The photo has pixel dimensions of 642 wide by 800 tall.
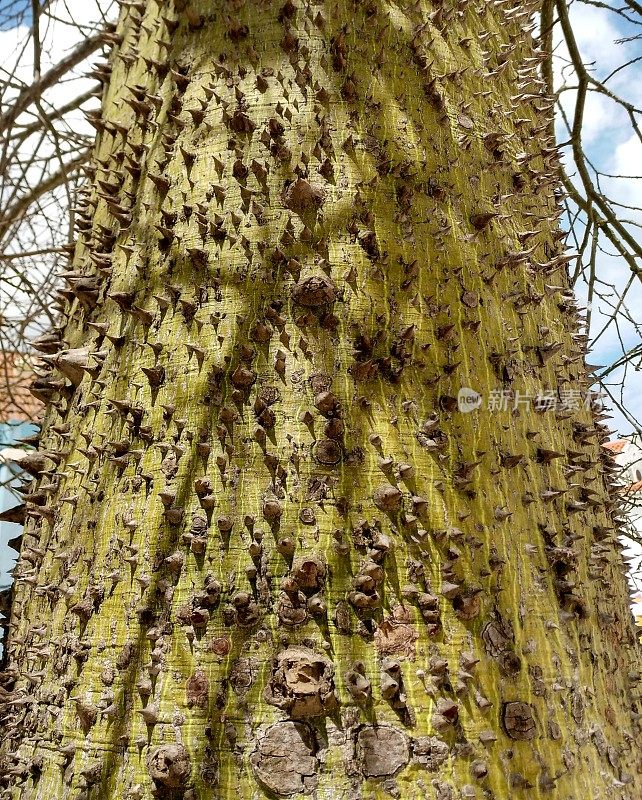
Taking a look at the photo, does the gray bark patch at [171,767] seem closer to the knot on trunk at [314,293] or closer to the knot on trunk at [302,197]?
the knot on trunk at [314,293]

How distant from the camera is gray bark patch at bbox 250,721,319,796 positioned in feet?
2.87

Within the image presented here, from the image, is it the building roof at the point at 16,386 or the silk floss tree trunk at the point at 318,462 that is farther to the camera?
the building roof at the point at 16,386

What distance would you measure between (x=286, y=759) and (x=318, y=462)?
0.40 m

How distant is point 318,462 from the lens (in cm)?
103

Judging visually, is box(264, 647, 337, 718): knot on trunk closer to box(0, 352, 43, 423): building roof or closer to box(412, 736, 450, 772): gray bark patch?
box(412, 736, 450, 772): gray bark patch

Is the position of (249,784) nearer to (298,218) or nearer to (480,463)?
(480,463)

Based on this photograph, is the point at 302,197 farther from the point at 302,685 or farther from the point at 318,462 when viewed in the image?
the point at 302,685

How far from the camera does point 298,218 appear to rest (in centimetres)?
117

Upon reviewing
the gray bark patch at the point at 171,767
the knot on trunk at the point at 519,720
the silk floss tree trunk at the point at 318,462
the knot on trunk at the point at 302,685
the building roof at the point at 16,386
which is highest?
the building roof at the point at 16,386

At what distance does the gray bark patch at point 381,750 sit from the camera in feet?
2.93

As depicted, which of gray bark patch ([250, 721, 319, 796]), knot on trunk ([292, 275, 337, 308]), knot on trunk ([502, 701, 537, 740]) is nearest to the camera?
gray bark patch ([250, 721, 319, 796])

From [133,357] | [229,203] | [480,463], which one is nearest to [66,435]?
[133,357]

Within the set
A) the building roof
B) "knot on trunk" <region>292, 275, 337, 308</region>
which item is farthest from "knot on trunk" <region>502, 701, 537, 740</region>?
the building roof

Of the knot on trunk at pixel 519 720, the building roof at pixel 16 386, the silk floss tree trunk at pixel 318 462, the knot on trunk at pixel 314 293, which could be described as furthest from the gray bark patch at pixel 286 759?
the building roof at pixel 16 386
